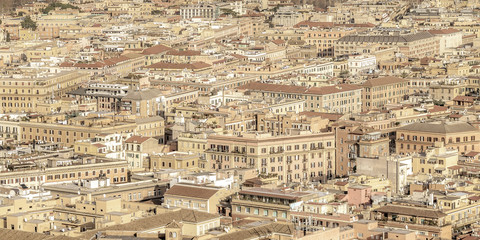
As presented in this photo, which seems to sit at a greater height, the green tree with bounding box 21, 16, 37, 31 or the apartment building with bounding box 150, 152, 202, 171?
the apartment building with bounding box 150, 152, 202, 171

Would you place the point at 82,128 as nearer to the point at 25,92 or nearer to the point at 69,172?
the point at 69,172

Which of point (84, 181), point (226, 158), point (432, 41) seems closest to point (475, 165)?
point (226, 158)

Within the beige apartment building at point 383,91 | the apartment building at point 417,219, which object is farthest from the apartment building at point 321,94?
the apartment building at point 417,219

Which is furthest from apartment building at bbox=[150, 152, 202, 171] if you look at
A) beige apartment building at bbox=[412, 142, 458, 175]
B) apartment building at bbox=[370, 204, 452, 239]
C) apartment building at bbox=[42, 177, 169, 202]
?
apartment building at bbox=[370, 204, 452, 239]

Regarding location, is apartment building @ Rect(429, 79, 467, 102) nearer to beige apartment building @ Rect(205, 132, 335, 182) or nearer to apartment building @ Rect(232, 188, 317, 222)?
beige apartment building @ Rect(205, 132, 335, 182)

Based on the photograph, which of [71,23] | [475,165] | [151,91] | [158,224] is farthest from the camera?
[71,23]

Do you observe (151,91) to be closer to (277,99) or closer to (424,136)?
(277,99)

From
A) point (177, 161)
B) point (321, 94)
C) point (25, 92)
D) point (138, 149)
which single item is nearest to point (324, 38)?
point (321, 94)
